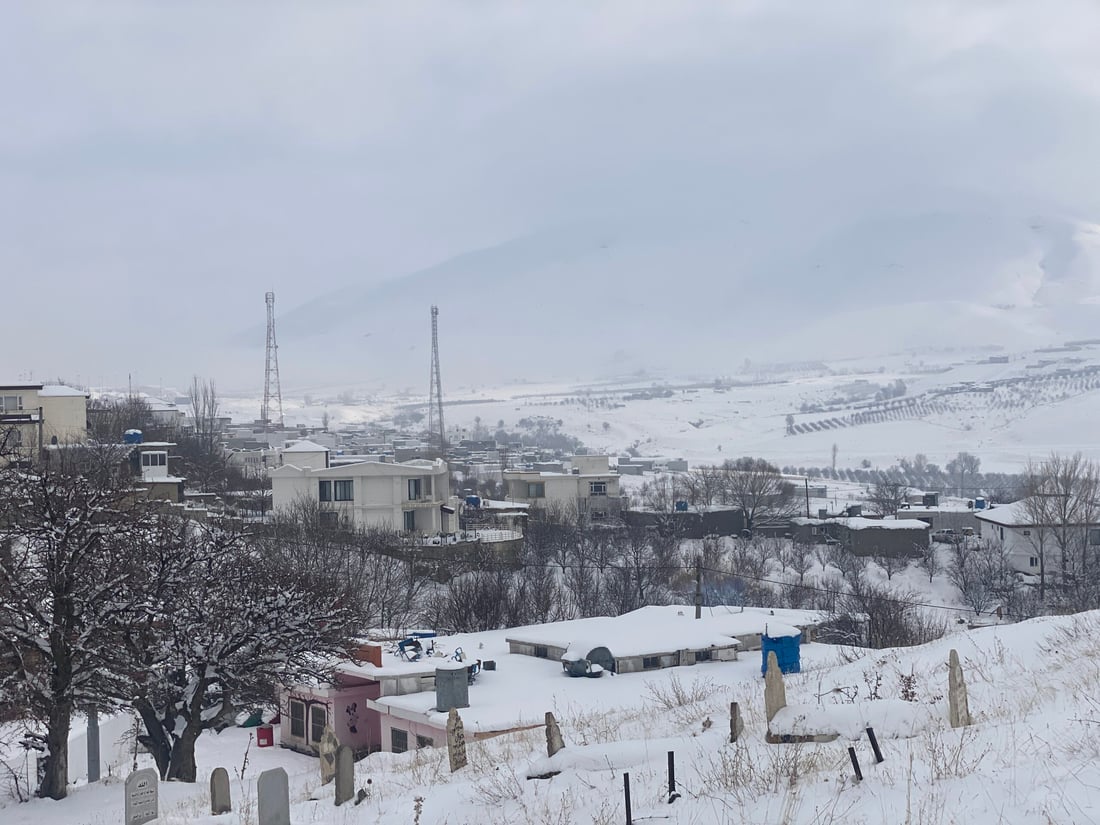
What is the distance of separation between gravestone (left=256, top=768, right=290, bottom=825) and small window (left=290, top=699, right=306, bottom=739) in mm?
18029

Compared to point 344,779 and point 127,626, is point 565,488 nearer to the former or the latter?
point 127,626

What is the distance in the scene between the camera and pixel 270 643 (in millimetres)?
19391

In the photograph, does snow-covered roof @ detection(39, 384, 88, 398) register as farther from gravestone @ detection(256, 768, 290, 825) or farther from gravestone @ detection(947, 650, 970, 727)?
gravestone @ detection(947, 650, 970, 727)

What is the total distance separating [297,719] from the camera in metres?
26.9

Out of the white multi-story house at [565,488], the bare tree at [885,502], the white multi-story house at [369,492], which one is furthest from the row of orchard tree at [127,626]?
the bare tree at [885,502]

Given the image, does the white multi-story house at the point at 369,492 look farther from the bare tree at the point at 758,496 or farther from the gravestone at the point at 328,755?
the gravestone at the point at 328,755

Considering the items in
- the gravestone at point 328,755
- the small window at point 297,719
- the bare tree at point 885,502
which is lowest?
the bare tree at point 885,502

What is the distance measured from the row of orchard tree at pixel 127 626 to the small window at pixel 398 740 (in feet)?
9.79

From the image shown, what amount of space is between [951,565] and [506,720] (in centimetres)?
4781

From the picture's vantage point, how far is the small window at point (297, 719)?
2669 cm

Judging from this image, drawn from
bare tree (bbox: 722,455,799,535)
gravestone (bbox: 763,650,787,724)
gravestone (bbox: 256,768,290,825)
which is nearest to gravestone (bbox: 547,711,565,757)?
gravestone (bbox: 763,650,787,724)

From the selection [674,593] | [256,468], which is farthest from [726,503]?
[256,468]

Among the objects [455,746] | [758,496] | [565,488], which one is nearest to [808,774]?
[455,746]

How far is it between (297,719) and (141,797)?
16.5 m
